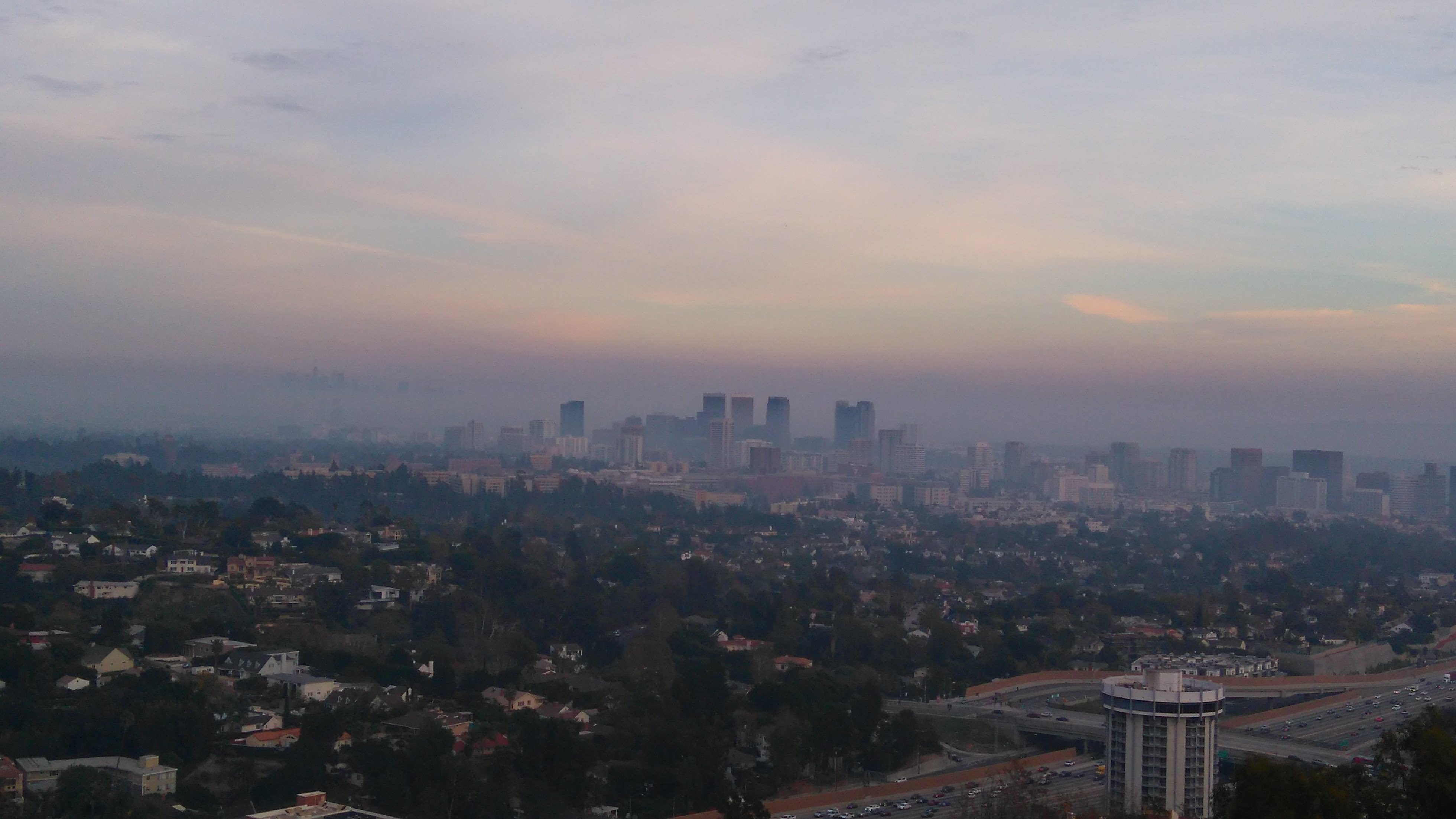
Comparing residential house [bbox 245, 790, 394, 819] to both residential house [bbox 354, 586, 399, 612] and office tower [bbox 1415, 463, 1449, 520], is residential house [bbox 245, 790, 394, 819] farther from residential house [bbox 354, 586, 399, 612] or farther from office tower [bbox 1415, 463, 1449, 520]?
office tower [bbox 1415, 463, 1449, 520]

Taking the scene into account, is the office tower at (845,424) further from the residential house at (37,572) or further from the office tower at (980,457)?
the residential house at (37,572)

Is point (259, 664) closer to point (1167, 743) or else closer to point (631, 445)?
point (1167, 743)

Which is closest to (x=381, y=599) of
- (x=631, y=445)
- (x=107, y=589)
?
(x=107, y=589)

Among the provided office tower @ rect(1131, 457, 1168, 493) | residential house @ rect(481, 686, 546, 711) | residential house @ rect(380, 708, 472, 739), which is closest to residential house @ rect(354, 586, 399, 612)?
residential house @ rect(481, 686, 546, 711)

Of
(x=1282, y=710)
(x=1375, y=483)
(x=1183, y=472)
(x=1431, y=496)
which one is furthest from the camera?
(x=1183, y=472)

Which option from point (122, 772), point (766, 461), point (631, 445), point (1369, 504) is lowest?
point (122, 772)

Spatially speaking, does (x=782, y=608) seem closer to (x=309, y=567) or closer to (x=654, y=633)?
(x=654, y=633)
